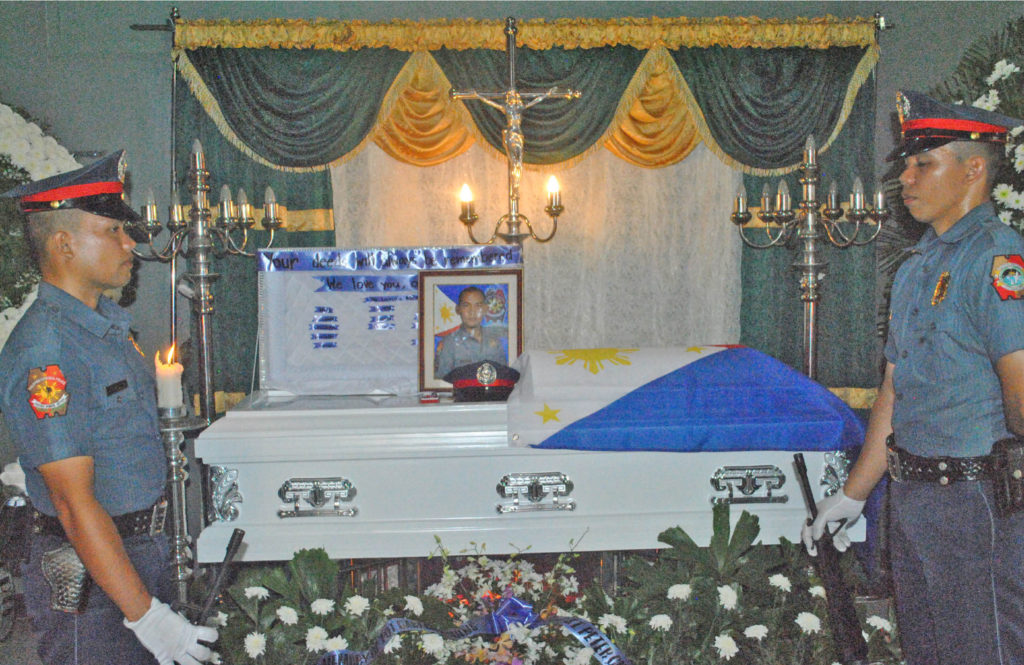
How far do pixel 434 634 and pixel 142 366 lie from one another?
3.11ft

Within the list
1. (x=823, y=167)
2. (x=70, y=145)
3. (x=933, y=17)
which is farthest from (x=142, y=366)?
(x=933, y=17)

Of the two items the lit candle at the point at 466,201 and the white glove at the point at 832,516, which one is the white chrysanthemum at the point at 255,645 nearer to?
the white glove at the point at 832,516

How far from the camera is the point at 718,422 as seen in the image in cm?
229

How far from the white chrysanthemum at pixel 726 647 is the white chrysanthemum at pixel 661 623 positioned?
4.9 inches

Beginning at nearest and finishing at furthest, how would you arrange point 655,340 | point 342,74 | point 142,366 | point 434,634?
point 142,366 < point 434,634 < point 342,74 < point 655,340

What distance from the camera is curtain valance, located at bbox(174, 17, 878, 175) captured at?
3.64 metres

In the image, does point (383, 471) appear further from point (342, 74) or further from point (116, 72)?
point (116, 72)

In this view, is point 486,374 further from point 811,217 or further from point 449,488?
point 811,217

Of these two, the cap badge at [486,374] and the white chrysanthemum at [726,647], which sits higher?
the cap badge at [486,374]

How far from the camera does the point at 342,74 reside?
12.2ft

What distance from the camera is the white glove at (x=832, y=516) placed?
83.8 inches

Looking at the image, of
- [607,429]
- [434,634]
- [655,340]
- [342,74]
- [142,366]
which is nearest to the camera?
[142,366]

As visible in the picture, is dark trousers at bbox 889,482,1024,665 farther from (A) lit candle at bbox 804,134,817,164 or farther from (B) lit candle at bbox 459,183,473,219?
(B) lit candle at bbox 459,183,473,219

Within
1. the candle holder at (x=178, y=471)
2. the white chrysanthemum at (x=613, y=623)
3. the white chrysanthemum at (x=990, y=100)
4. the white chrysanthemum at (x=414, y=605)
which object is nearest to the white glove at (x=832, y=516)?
the white chrysanthemum at (x=613, y=623)
